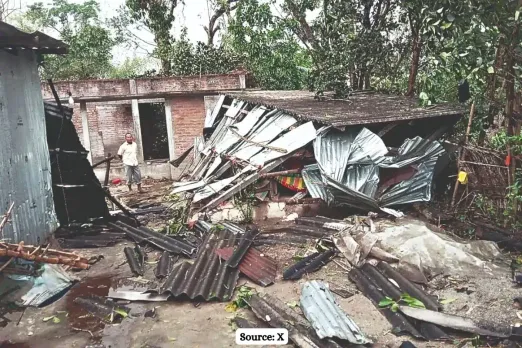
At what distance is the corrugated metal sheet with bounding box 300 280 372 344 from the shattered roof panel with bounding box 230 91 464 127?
131 inches

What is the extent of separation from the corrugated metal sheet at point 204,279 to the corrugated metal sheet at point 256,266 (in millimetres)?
135

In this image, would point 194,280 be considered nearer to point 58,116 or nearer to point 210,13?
point 58,116

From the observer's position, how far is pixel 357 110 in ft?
31.8

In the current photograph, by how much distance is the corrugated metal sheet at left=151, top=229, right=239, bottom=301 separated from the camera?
6003mm

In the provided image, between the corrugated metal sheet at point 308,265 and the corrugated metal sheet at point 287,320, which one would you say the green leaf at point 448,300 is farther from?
the corrugated metal sheet at point 308,265

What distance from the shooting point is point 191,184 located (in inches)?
402

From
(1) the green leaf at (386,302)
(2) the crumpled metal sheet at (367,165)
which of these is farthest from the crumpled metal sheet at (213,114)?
(1) the green leaf at (386,302)

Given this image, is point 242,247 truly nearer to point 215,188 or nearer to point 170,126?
point 215,188

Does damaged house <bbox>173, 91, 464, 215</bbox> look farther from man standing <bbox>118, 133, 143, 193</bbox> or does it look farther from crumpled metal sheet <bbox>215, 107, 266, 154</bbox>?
man standing <bbox>118, 133, 143, 193</bbox>

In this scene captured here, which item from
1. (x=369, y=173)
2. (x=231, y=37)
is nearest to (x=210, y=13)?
(x=231, y=37)

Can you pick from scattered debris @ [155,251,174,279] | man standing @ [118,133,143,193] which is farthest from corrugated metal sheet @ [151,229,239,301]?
man standing @ [118,133,143,193]

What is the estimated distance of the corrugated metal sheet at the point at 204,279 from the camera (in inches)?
236

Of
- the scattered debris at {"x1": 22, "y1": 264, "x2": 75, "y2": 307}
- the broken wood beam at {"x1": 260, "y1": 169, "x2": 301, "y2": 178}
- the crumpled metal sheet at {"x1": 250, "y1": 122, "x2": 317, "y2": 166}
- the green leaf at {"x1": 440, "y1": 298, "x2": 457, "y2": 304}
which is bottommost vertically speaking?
the green leaf at {"x1": 440, "y1": 298, "x2": 457, "y2": 304}

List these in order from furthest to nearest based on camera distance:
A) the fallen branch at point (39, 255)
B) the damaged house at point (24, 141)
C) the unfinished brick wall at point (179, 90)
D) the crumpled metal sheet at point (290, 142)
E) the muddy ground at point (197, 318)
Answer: the unfinished brick wall at point (179, 90) → the crumpled metal sheet at point (290, 142) → the damaged house at point (24, 141) → the muddy ground at point (197, 318) → the fallen branch at point (39, 255)
